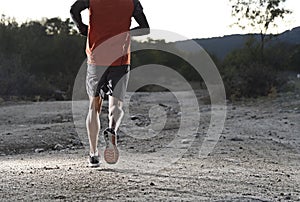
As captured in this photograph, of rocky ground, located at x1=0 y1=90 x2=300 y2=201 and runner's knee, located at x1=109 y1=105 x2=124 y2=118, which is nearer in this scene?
rocky ground, located at x1=0 y1=90 x2=300 y2=201

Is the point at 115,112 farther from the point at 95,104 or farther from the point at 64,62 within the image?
the point at 64,62

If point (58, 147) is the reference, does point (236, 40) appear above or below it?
above

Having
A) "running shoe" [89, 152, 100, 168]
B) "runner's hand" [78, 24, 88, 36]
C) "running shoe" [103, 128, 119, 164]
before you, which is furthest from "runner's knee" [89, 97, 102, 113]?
"runner's hand" [78, 24, 88, 36]

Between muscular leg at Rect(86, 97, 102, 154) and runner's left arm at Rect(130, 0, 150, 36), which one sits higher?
runner's left arm at Rect(130, 0, 150, 36)

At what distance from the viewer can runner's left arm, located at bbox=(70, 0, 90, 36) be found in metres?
5.31

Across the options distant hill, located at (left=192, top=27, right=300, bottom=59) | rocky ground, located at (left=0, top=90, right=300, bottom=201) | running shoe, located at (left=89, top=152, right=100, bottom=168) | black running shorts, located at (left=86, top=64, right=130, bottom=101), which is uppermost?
distant hill, located at (left=192, top=27, right=300, bottom=59)

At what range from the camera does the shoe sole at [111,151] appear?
5.16 metres

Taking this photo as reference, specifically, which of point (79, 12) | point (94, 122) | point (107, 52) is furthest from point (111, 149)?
point (79, 12)

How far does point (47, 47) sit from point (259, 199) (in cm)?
2604

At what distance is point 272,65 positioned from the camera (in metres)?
25.6

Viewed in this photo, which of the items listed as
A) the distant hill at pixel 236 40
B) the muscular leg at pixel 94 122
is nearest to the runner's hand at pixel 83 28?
the muscular leg at pixel 94 122

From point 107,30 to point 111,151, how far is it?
1129 millimetres

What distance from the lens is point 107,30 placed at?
5.29 meters

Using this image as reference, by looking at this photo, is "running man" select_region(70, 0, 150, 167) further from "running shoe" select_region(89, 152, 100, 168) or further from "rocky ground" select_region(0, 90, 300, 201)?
"rocky ground" select_region(0, 90, 300, 201)
